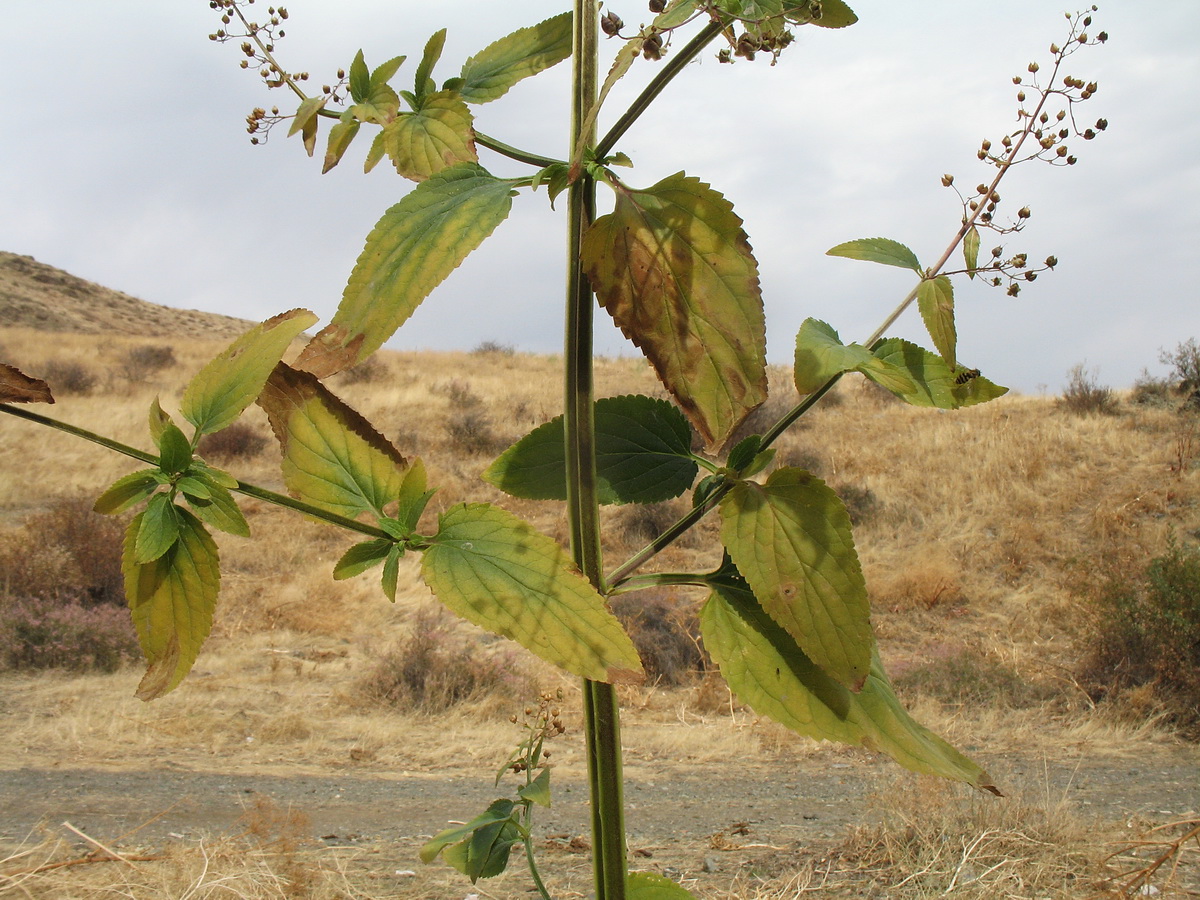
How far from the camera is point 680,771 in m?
5.57

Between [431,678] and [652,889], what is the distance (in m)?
6.28

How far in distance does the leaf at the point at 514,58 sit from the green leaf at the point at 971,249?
0.32 m

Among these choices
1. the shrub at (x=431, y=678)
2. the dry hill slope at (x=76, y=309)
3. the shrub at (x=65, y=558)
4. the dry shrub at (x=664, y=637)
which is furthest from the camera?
the dry hill slope at (x=76, y=309)

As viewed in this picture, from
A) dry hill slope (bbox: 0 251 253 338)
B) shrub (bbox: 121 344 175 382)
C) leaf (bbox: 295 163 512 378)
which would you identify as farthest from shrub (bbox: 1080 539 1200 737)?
dry hill slope (bbox: 0 251 253 338)

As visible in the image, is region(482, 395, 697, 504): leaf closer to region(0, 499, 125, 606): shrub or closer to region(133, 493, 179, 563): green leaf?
region(133, 493, 179, 563): green leaf

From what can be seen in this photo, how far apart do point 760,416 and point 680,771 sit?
729 centimetres

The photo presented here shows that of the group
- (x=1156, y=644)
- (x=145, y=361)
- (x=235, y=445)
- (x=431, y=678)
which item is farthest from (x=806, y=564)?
(x=145, y=361)

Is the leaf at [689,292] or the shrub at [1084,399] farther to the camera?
the shrub at [1084,399]

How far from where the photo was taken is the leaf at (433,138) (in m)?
0.56

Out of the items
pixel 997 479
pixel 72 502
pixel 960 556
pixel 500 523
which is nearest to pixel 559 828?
pixel 500 523

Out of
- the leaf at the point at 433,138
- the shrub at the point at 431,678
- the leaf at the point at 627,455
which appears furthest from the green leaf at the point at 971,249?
the shrub at the point at 431,678

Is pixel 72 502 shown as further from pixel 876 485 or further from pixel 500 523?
pixel 500 523

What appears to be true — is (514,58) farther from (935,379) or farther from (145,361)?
(145,361)

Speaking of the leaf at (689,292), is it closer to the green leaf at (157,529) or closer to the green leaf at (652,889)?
the green leaf at (157,529)
